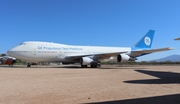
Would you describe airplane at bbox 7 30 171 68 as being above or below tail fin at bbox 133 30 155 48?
below

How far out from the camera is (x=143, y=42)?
113 ft

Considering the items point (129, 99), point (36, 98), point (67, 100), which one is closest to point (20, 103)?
point (36, 98)

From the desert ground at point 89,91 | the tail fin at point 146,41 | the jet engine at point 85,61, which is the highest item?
the tail fin at point 146,41

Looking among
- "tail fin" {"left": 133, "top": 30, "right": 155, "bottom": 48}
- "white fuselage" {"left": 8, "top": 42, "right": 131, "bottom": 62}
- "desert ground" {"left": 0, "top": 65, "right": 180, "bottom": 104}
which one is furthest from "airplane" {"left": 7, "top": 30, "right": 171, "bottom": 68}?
"desert ground" {"left": 0, "top": 65, "right": 180, "bottom": 104}

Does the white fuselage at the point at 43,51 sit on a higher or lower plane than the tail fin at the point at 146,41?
lower

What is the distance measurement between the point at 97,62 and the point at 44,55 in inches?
297

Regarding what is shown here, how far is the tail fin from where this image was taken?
34369 mm

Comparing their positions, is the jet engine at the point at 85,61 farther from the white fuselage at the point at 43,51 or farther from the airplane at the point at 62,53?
the white fuselage at the point at 43,51

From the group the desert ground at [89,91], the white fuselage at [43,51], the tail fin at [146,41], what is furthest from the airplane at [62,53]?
the desert ground at [89,91]

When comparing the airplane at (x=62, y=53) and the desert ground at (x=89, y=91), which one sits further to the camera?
the airplane at (x=62, y=53)

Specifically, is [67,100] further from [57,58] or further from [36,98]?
[57,58]

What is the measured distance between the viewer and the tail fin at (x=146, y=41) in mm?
34369

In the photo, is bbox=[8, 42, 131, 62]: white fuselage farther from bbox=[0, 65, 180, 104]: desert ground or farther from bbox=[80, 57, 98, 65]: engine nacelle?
bbox=[0, 65, 180, 104]: desert ground

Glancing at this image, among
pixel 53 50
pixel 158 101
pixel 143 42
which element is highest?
pixel 143 42
